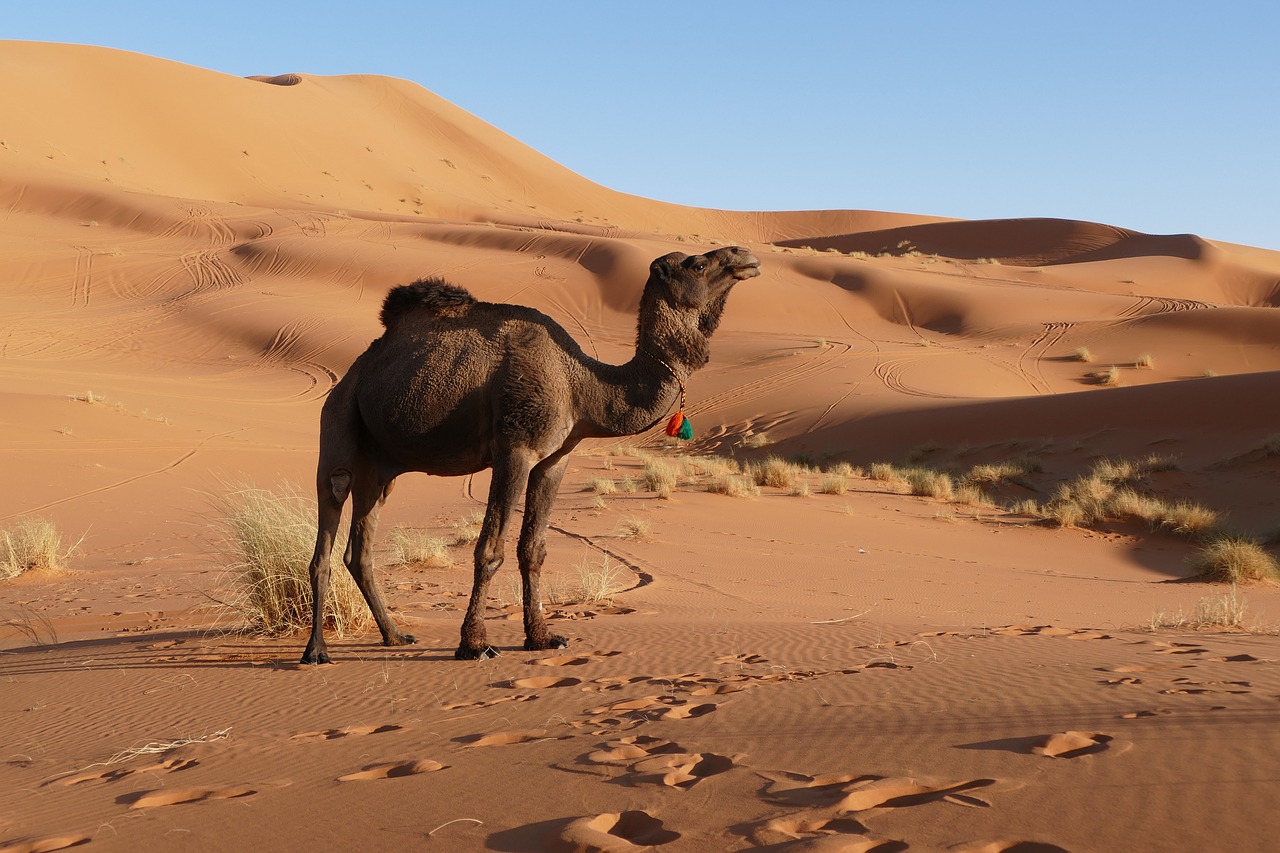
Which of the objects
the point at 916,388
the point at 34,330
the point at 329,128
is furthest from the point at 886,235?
the point at 34,330

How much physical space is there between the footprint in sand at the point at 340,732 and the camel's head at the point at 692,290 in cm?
296

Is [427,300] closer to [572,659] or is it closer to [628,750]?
[572,659]

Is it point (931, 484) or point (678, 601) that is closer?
point (678, 601)

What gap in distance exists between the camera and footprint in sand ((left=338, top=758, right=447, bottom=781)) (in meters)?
4.16

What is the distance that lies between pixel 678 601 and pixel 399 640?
313 centimetres

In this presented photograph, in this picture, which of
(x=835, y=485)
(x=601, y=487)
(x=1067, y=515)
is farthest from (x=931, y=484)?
(x=601, y=487)

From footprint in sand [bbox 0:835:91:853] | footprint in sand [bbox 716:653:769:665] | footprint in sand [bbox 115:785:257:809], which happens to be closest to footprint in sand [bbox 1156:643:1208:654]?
footprint in sand [bbox 716:653:769:665]

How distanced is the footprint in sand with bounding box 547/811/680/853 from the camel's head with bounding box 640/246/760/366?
3829 mm

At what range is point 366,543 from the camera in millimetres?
7434

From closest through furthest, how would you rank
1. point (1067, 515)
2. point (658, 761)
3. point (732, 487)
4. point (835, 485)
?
point (658, 761)
point (1067, 515)
point (732, 487)
point (835, 485)

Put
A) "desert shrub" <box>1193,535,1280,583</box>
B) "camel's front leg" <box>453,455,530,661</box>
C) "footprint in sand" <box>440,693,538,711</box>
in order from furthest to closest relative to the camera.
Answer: "desert shrub" <box>1193,535,1280,583</box> → "camel's front leg" <box>453,455,530,661</box> → "footprint in sand" <box>440,693,538,711</box>

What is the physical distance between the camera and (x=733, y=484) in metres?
18.8

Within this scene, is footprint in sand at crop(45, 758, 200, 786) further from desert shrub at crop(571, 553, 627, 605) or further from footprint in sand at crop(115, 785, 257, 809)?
desert shrub at crop(571, 553, 627, 605)

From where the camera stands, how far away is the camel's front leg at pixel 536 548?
6934 millimetres
